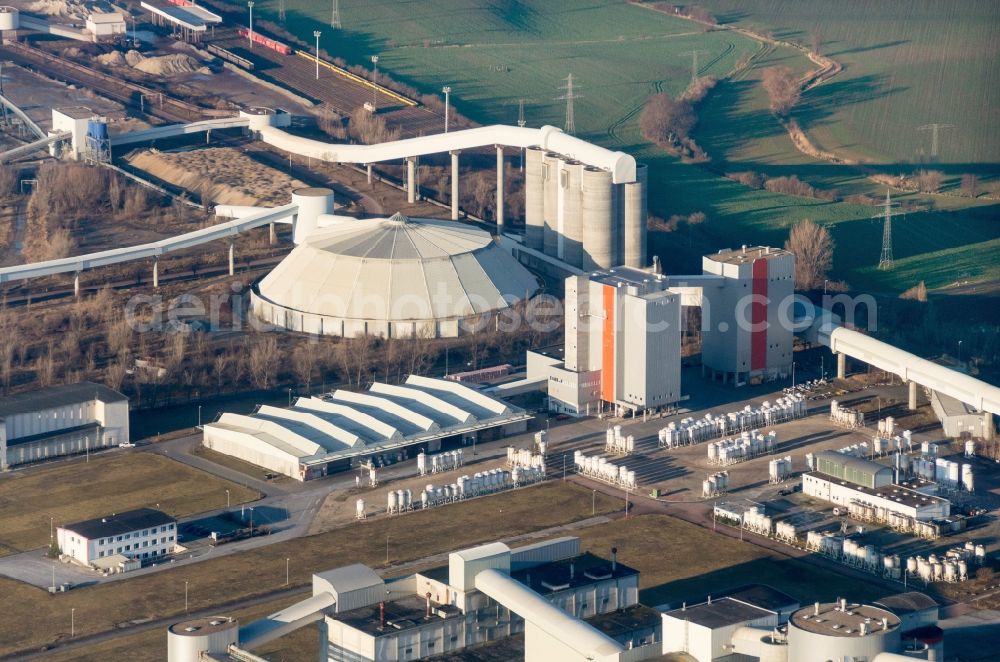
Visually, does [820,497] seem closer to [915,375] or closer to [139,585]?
[915,375]

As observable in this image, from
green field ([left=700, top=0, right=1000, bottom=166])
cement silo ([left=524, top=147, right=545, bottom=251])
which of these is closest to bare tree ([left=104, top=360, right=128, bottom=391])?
cement silo ([left=524, top=147, right=545, bottom=251])

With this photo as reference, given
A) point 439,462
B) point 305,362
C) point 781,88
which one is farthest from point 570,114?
point 439,462

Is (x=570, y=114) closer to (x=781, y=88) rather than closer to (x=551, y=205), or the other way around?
(x=781, y=88)

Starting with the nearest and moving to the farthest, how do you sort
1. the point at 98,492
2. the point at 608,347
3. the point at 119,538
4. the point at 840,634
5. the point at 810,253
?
the point at 840,634
the point at 119,538
the point at 98,492
the point at 608,347
the point at 810,253

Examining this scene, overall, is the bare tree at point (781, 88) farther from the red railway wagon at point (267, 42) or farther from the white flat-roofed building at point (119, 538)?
the white flat-roofed building at point (119, 538)

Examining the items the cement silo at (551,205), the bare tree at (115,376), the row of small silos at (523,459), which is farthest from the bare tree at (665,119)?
the row of small silos at (523,459)

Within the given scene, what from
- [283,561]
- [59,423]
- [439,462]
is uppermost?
[59,423]
